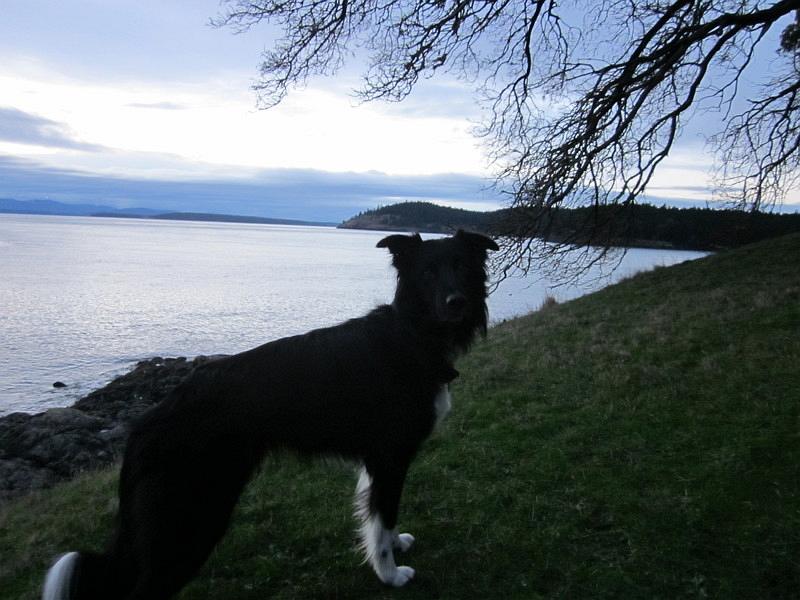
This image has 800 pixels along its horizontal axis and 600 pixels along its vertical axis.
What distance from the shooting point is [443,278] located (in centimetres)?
470

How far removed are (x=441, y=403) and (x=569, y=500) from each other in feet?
5.34

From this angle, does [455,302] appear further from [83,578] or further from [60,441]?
[60,441]

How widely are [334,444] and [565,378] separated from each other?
5.63 m

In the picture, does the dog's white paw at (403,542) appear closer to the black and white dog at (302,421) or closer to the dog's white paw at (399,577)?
the black and white dog at (302,421)

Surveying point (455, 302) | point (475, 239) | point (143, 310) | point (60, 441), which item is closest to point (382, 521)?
point (455, 302)

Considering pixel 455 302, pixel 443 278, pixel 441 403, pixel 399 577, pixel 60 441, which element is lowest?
pixel 60 441

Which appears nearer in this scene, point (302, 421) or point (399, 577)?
point (302, 421)

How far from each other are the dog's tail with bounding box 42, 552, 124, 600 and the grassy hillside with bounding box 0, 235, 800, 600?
844 millimetres

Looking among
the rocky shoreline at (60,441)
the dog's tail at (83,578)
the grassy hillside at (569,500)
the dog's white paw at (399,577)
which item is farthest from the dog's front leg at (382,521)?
the rocky shoreline at (60,441)

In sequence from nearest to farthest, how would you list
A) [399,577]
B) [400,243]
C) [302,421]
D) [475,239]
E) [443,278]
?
[302,421]
[399,577]
[443,278]
[400,243]
[475,239]

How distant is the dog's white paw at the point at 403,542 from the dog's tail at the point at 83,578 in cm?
201

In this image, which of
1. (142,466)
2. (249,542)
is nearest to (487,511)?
(249,542)

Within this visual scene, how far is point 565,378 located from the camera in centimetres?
909

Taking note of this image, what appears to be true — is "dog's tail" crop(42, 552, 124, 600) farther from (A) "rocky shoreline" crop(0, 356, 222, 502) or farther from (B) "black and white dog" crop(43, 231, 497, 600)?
(A) "rocky shoreline" crop(0, 356, 222, 502)
